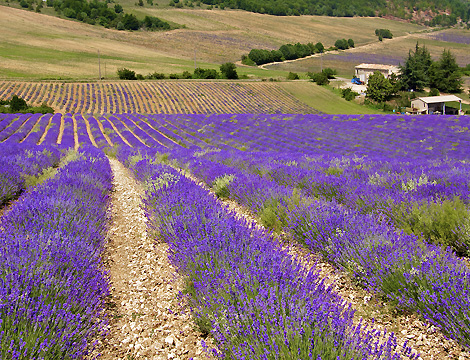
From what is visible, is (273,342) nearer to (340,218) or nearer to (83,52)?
(340,218)

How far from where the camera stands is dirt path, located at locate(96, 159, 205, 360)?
2762 mm

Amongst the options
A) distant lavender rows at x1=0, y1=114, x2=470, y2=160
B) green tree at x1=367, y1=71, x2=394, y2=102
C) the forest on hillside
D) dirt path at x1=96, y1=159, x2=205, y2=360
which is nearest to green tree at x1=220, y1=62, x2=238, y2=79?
green tree at x1=367, y1=71, x2=394, y2=102

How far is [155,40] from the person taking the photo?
87312mm

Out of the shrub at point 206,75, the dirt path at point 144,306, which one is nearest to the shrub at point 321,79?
the shrub at point 206,75

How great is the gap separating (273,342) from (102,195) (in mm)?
5456

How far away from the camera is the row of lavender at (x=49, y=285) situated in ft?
7.33

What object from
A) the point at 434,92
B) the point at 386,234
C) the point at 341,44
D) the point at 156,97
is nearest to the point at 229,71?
the point at 156,97

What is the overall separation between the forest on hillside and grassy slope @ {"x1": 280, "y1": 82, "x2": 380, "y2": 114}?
293 ft

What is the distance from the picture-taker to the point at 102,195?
662 centimetres

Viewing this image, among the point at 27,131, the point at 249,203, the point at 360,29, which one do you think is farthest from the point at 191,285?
the point at 360,29

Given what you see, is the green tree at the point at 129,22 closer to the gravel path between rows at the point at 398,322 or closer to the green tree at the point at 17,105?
the green tree at the point at 17,105

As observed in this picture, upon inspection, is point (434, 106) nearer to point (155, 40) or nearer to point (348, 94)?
point (348, 94)

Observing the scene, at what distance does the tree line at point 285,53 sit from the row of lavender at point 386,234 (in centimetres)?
7661

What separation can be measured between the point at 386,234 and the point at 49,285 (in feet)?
10.8
